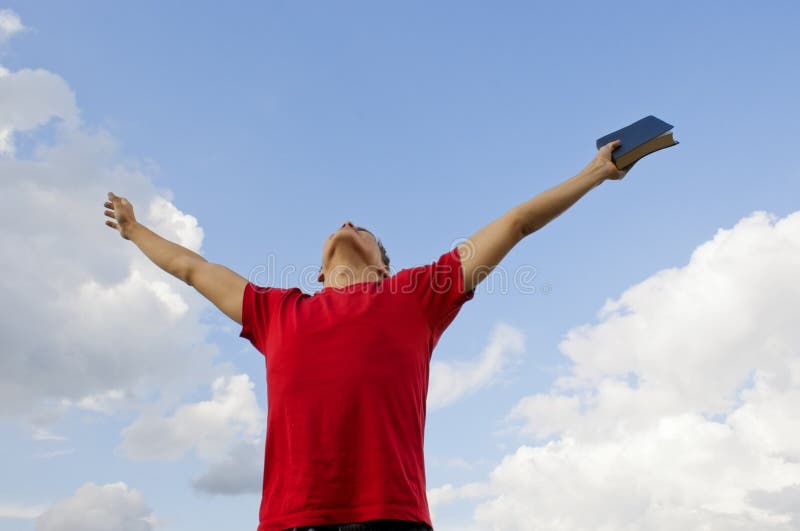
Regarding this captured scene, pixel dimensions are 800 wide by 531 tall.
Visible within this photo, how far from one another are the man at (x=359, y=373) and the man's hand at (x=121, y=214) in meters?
1.17

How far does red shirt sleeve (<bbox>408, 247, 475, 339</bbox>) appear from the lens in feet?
13.4

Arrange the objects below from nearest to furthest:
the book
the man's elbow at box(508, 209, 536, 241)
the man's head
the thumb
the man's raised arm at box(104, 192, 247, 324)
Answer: the man's elbow at box(508, 209, 536, 241) < the book < the thumb < the man's raised arm at box(104, 192, 247, 324) < the man's head

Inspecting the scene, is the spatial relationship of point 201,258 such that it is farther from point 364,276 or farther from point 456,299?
point 456,299

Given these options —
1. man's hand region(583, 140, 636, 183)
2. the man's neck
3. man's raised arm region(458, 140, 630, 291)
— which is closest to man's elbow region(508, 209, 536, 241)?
man's raised arm region(458, 140, 630, 291)

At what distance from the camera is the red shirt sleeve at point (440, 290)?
4.08 meters

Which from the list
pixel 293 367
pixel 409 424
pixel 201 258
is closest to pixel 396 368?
pixel 409 424

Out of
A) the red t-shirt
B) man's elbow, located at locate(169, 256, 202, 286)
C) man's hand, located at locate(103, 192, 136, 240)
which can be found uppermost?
man's hand, located at locate(103, 192, 136, 240)

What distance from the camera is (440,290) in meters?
4.09

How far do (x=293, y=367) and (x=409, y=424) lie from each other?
691mm

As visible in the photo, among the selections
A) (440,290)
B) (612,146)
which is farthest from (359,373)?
(612,146)

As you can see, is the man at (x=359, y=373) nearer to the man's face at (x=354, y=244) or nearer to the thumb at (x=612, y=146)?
the thumb at (x=612, y=146)

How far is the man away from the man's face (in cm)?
58

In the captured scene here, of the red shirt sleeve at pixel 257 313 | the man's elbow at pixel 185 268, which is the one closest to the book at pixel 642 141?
the red shirt sleeve at pixel 257 313

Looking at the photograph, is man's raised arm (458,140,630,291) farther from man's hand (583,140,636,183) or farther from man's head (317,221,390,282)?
man's head (317,221,390,282)
